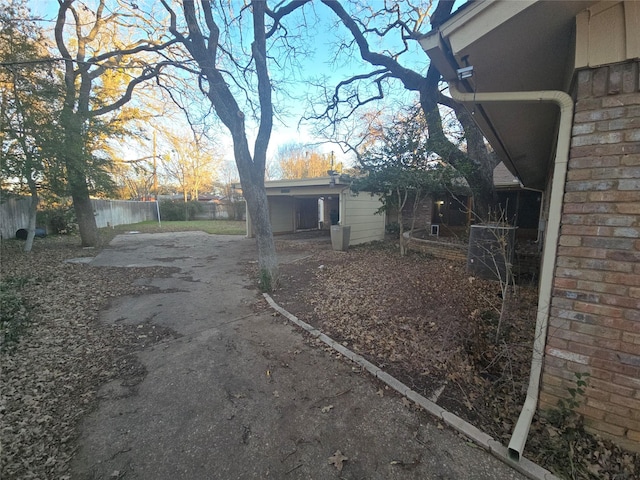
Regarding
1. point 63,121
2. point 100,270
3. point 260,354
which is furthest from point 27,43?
point 260,354

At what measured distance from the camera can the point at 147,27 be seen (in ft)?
27.7

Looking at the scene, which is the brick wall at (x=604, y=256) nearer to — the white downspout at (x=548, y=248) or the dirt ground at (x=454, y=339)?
the white downspout at (x=548, y=248)

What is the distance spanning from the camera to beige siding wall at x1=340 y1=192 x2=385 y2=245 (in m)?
10.5

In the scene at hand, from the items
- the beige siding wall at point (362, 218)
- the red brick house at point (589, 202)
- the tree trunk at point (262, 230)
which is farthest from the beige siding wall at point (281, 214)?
the red brick house at point (589, 202)

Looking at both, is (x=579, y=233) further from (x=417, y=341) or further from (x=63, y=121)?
(x=63, y=121)

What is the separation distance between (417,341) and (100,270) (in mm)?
7604

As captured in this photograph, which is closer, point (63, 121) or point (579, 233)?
point (579, 233)

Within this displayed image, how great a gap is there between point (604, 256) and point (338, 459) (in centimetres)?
221

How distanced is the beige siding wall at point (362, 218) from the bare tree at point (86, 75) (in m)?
7.05

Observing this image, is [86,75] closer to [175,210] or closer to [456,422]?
[456,422]

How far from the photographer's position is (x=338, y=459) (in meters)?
1.86

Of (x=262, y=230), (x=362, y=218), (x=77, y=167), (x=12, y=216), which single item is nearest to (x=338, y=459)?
(x=262, y=230)

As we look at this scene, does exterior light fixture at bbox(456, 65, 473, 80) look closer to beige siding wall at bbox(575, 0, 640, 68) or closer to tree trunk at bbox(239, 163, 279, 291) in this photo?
beige siding wall at bbox(575, 0, 640, 68)

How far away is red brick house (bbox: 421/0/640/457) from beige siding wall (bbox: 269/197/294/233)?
42.1ft
